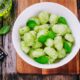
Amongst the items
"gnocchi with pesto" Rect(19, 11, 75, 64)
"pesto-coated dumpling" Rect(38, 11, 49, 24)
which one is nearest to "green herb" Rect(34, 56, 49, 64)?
"gnocchi with pesto" Rect(19, 11, 75, 64)

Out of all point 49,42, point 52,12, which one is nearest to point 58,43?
point 49,42

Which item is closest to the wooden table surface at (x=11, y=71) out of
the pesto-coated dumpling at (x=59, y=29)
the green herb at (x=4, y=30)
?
the green herb at (x=4, y=30)

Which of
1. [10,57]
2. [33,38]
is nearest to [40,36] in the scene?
[33,38]

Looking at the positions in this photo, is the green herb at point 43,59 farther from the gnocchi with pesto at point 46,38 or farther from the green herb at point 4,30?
the green herb at point 4,30

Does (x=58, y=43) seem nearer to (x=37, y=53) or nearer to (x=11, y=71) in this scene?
(x=37, y=53)

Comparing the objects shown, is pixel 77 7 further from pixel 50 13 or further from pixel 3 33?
pixel 3 33
